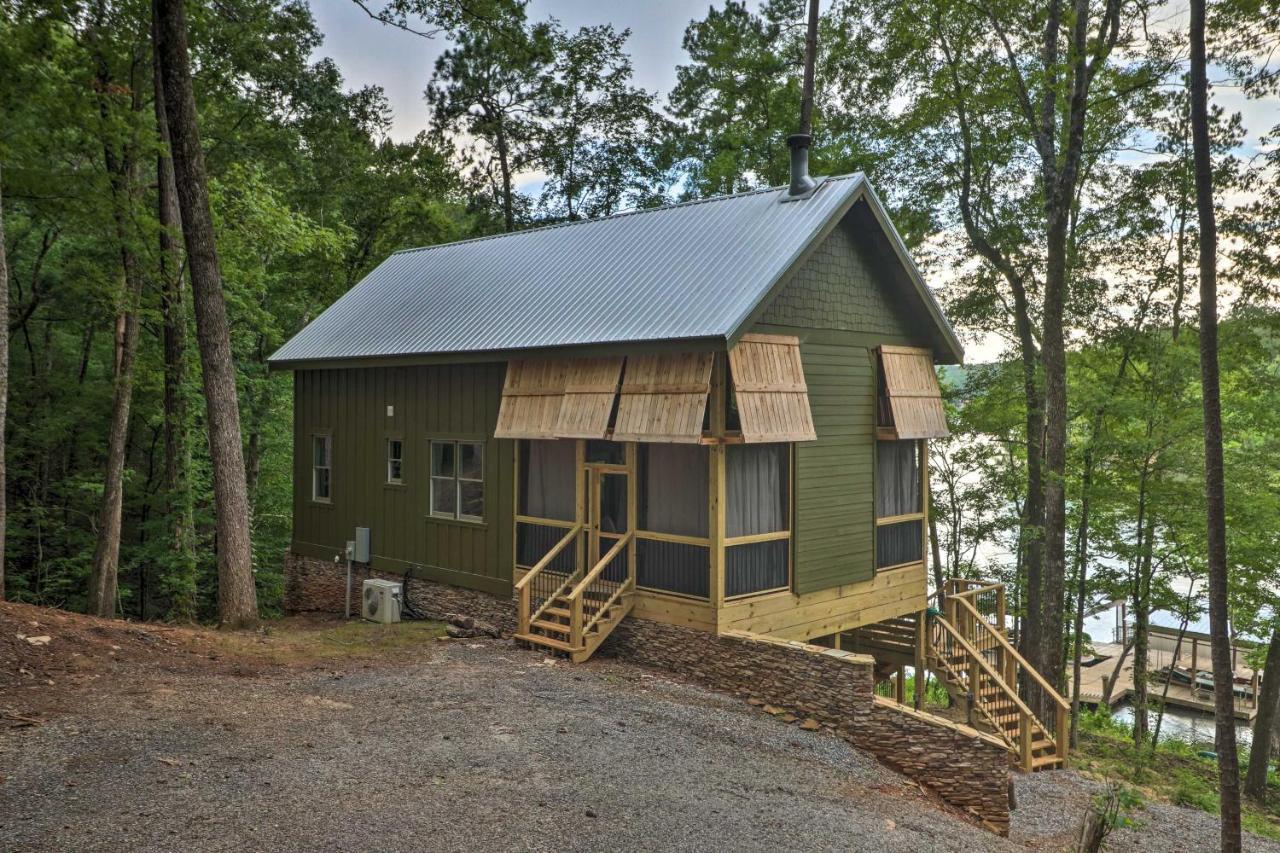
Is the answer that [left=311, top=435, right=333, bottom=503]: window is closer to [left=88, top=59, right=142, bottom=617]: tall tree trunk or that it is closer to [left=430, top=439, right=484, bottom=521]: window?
[left=88, top=59, right=142, bottom=617]: tall tree trunk

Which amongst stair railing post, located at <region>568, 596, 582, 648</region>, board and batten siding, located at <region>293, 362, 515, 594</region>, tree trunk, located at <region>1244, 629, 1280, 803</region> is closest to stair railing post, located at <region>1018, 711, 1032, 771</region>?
stair railing post, located at <region>568, 596, 582, 648</region>

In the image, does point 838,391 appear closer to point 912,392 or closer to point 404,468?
point 912,392

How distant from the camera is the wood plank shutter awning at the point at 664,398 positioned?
9.96 meters

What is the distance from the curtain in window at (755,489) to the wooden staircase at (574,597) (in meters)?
1.42

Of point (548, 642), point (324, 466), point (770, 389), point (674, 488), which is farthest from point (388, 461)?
point (770, 389)

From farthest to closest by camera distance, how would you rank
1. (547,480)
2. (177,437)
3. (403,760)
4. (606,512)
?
(177,437)
(547,480)
(606,512)
(403,760)

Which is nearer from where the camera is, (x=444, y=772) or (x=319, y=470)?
(x=444, y=772)

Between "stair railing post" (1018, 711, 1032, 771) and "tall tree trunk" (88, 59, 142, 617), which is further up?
"tall tree trunk" (88, 59, 142, 617)

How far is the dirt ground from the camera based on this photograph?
567cm

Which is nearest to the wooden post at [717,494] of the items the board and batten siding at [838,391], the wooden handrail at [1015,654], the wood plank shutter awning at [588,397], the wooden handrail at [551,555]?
the board and batten siding at [838,391]

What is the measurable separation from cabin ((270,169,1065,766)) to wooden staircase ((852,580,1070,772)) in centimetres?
5

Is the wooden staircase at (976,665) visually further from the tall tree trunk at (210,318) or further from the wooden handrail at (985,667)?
the tall tree trunk at (210,318)

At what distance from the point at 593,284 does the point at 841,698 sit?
6366 millimetres

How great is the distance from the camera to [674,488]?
1090 centimetres
